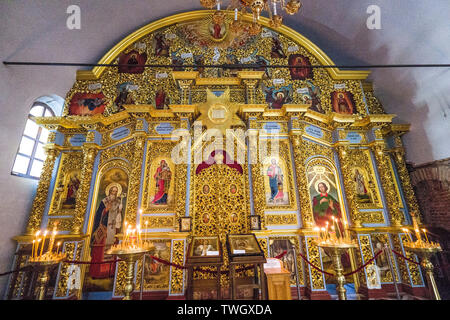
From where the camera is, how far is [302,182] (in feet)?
18.5

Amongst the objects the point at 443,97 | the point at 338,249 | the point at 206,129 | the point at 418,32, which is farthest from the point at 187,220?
the point at 418,32

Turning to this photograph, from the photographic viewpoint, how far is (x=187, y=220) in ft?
17.0

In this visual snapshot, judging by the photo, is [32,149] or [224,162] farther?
[32,149]

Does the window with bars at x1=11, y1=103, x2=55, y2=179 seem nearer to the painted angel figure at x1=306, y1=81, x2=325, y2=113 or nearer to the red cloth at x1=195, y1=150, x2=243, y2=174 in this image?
the red cloth at x1=195, y1=150, x2=243, y2=174

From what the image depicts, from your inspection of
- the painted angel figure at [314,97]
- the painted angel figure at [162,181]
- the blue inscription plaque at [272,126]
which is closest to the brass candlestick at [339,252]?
the blue inscription plaque at [272,126]

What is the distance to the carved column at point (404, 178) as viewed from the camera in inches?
252

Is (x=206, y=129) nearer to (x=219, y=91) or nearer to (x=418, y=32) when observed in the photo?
(x=219, y=91)

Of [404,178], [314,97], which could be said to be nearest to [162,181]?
[314,97]

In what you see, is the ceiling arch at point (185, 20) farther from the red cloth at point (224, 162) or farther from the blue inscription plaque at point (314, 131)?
the red cloth at point (224, 162)

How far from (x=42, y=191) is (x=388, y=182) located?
1113 centimetres

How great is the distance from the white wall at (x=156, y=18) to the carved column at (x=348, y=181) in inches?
99.2

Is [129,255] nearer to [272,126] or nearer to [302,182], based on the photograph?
[302,182]

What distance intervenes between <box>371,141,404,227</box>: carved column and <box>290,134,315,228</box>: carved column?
2721 mm
